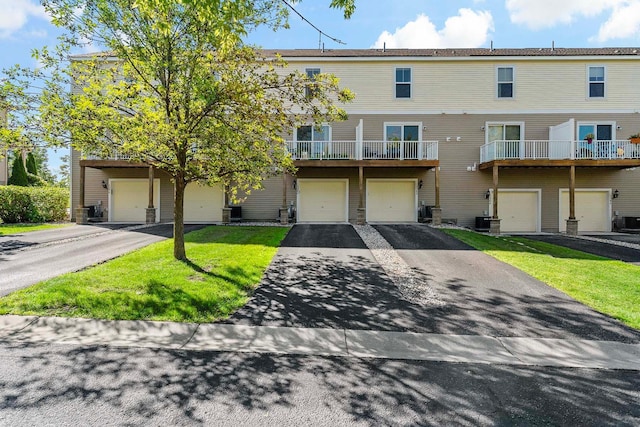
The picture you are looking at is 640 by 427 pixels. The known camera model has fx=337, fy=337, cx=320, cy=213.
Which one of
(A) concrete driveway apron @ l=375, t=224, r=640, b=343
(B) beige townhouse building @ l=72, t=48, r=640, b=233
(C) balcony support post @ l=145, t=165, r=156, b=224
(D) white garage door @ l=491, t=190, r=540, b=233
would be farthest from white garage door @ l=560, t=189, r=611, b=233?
(C) balcony support post @ l=145, t=165, r=156, b=224

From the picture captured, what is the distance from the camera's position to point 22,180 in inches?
831

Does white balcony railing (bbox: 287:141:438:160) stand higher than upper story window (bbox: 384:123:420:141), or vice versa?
upper story window (bbox: 384:123:420:141)

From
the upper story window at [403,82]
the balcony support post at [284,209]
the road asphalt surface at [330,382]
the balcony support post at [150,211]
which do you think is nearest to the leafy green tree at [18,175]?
the balcony support post at [150,211]

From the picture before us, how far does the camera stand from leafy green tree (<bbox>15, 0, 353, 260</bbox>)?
5855 millimetres

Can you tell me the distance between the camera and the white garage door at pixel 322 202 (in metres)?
17.0

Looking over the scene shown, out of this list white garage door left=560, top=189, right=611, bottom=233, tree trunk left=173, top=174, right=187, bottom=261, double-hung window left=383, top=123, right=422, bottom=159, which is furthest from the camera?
white garage door left=560, top=189, right=611, bottom=233

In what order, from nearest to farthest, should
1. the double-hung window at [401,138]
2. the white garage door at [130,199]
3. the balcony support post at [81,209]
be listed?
the balcony support post at [81,209] → the double-hung window at [401,138] → the white garage door at [130,199]

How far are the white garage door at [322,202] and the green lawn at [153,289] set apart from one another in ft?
27.4

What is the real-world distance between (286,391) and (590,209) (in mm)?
19437

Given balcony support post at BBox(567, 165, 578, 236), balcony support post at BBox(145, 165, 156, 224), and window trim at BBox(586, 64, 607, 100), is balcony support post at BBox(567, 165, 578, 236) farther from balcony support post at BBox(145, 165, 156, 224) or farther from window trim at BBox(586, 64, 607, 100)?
balcony support post at BBox(145, 165, 156, 224)

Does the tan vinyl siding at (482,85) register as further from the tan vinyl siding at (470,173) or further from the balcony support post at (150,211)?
the balcony support post at (150,211)

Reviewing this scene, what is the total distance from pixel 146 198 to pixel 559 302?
17.6 metres

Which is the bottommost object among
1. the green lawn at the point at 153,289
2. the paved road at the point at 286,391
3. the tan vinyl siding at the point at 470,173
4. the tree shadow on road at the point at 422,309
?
the paved road at the point at 286,391

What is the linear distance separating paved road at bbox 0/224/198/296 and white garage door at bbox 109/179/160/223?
365 centimetres
